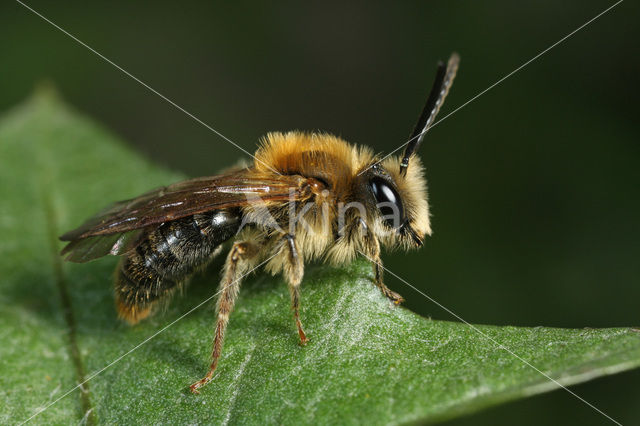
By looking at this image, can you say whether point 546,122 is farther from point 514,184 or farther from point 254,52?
point 254,52

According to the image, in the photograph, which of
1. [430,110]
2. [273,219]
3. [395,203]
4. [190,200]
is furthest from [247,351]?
[430,110]

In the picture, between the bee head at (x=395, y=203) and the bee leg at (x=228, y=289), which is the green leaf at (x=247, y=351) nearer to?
the bee leg at (x=228, y=289)

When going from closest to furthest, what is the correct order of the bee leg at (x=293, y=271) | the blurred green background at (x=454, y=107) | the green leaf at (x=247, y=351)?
the green leaf at (x=247, y=351) < the bee leg at (x=293, y=271) < the blurred green background at (x=454, y=107)

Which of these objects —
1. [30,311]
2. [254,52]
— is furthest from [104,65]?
[30,311]

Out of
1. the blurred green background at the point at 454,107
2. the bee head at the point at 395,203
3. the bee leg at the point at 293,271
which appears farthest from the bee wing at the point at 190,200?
the blurred green background at the point at 454,107

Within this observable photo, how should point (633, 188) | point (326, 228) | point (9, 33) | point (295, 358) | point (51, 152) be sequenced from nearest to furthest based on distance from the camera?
1. point (295, 358)
2. point (326, 228)
3. point (51, 152)
4. point (633, 188)
5. point (9, 33)

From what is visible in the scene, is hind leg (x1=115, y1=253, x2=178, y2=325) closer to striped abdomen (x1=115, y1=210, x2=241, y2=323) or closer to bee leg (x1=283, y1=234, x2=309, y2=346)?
striped abdomen (x1=115, y1=210, x2=241, y2=323)
